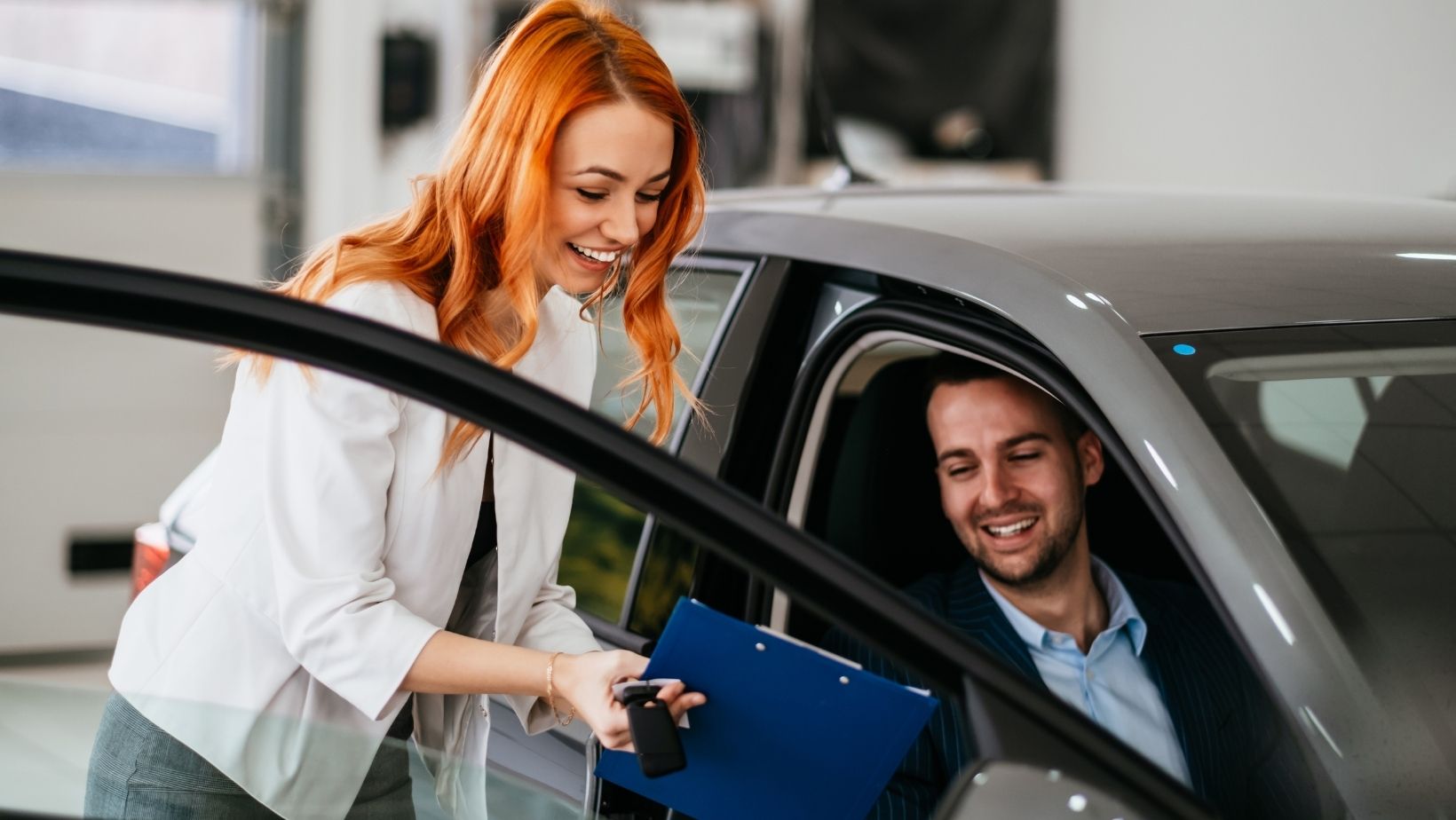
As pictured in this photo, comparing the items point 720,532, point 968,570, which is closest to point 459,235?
point 720,532

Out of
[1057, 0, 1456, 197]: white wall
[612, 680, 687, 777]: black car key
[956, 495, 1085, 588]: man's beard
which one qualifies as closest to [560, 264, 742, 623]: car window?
[956, 495, 1085, 588]: man's beard

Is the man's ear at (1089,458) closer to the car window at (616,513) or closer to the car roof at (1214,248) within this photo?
the car roof at (1214,248)

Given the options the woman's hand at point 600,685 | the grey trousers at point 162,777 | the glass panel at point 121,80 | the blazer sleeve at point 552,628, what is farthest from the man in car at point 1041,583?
the glass panel at point 121,80

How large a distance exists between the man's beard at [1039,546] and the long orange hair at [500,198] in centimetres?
53

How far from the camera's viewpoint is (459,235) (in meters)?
1.31

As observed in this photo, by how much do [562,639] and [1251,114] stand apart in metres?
4.59

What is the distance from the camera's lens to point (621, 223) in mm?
1343

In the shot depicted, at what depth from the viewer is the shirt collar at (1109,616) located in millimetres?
1608

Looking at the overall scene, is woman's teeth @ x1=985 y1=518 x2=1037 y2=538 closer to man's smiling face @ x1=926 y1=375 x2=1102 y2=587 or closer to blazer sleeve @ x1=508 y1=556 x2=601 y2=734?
man's smiling face @ x1=926 y1=375 x2=1102 y2=587

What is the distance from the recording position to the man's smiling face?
162cm

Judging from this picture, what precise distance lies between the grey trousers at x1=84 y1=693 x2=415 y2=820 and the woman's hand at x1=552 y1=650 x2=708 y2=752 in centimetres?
14

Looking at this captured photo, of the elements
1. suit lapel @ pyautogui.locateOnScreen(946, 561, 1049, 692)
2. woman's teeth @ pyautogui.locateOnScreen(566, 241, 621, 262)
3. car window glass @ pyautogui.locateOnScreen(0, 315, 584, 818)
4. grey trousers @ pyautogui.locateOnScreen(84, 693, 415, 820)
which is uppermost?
woman's teeth @ pyautogui.locateOnScreen(566, 241, 621, 262)

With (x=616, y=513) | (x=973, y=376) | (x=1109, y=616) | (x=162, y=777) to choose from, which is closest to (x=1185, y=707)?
(x=1109, y=616)

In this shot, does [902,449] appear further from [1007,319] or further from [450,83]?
[450,83]
